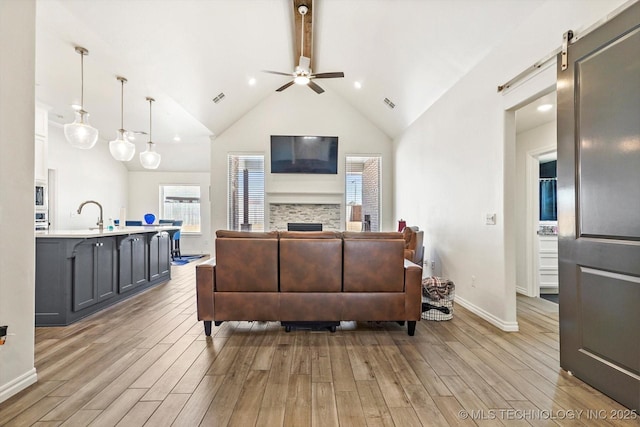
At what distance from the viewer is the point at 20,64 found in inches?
76.4

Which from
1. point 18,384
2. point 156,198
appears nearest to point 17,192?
point 18,384

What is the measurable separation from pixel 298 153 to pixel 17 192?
5304mm

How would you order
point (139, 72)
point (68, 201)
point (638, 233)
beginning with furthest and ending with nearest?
point (68, 201) → point (139, 72) → point (638, 233)

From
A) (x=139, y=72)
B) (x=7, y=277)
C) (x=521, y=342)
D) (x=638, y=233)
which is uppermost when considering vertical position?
(x=139, y=72)

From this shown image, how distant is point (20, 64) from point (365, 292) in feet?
9.75

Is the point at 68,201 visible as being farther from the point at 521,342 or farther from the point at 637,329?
the point at 637,329

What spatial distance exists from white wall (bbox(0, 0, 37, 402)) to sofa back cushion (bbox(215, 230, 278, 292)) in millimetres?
1280

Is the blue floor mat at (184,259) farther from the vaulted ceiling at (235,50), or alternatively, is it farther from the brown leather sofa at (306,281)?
the brown leather sofa at (306,281)

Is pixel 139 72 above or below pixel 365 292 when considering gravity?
above

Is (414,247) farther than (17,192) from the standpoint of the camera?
Yes

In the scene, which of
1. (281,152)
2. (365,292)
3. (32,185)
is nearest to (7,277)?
(32,185)

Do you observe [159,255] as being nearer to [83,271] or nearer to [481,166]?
[83,271]

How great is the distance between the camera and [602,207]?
188 cm

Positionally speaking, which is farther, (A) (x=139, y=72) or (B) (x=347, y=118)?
(B) (x=347, y=118)
